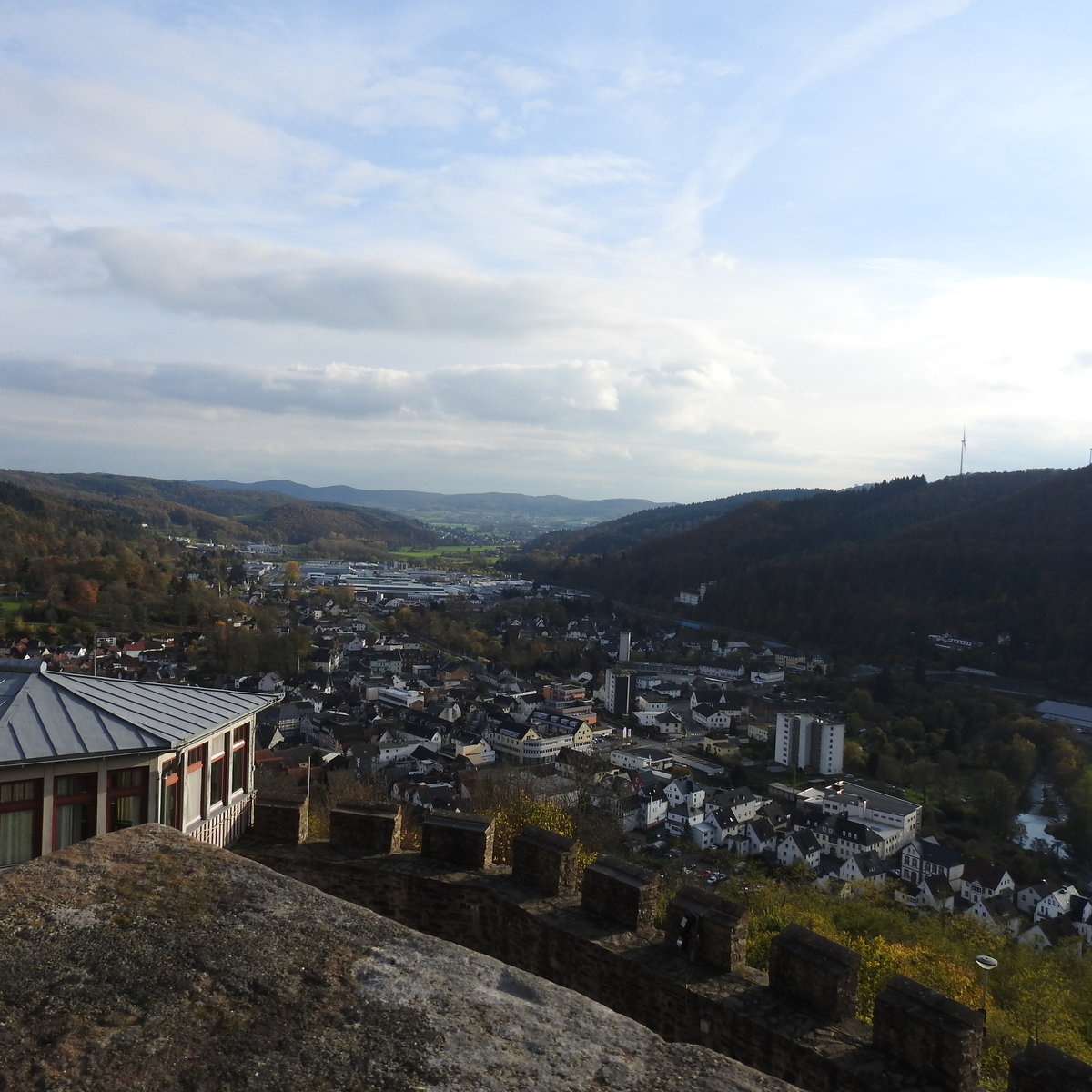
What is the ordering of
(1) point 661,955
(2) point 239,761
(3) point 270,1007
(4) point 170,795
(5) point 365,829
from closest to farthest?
(3) point 270,1007, (1) point 661,955, (4) point 170,795, (5) point 365,829, (2) point 239,761

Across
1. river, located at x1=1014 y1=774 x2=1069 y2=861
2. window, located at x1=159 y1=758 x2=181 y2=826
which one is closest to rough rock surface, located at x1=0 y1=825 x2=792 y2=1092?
window, located at x1=159 y1=758 x2=181 y2=826

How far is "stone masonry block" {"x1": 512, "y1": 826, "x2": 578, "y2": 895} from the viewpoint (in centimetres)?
504

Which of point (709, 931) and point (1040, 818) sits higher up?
point (709, 931)

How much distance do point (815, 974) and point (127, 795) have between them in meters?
4.07

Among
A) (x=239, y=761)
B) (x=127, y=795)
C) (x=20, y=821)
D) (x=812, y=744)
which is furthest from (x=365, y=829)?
(x=812, y=744)

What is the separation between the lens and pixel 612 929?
465 cm

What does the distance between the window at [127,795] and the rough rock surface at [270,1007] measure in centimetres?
269

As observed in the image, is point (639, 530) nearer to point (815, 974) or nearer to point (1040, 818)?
point (1040, 818)

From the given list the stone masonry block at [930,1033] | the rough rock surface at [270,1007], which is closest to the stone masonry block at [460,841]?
the stone masonry block at [930,1033]

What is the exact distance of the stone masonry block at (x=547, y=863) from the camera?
16.5ft

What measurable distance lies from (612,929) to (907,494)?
129073 millimetres

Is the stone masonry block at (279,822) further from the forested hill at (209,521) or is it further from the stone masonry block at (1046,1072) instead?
the forested hill at (209,521)

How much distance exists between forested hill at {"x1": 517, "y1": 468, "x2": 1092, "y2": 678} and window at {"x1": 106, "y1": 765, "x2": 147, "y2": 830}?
7261 cm

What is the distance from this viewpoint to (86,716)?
207 inches
